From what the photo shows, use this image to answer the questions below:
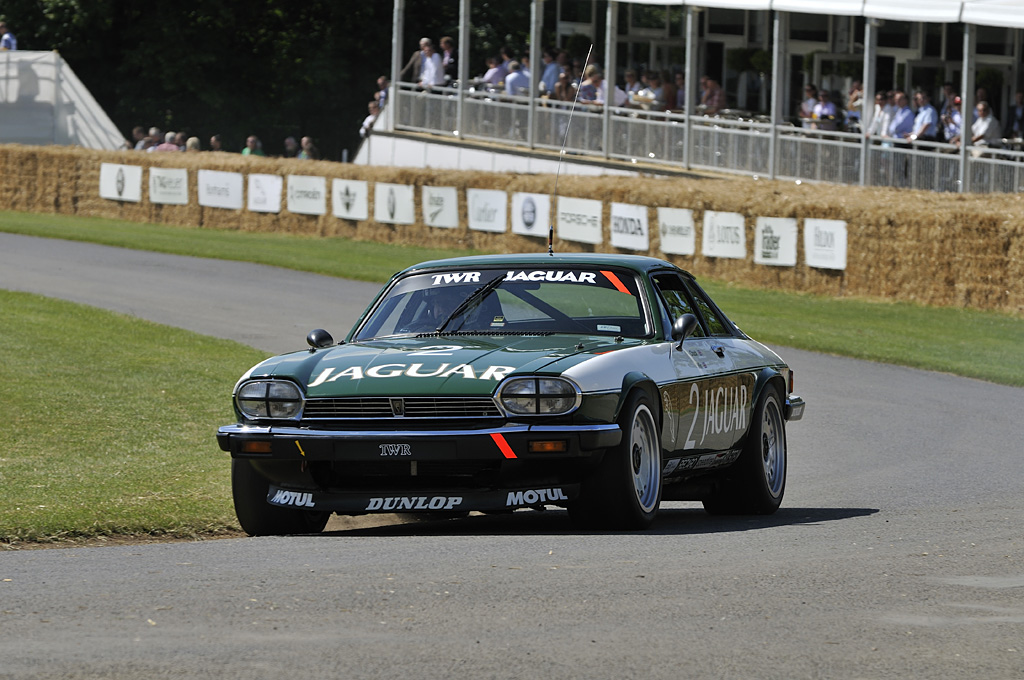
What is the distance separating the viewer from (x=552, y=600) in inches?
228

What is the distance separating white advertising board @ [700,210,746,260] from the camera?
87.2 ft

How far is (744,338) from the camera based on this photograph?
976 centimetres

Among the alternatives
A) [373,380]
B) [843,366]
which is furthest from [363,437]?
[843,366]

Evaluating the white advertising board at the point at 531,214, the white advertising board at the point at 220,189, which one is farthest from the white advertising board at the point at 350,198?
the white advertising board at the point at 531,214

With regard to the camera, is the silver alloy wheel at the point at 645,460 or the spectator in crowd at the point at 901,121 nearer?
the silver alloy wheel at the point at 645,460

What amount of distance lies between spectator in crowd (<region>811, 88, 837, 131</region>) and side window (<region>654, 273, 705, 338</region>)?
23.9 m

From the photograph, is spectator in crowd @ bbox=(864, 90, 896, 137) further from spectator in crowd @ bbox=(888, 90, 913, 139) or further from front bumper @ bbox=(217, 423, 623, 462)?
front bumper @ bbox=(217, 423, 623, 462)

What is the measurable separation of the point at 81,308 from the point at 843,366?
344 inches

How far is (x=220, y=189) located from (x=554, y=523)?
28.0m

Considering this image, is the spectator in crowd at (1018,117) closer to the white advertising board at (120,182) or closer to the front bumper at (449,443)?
the white advertising board at (120,182)

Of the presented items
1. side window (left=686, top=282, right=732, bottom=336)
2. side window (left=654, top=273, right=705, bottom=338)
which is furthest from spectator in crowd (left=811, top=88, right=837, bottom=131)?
side window (left=654, top=273, right=705, bottom=338)

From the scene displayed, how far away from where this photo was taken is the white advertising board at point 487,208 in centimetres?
3033

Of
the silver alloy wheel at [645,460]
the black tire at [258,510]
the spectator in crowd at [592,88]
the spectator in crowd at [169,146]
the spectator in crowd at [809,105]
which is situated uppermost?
the spectator in crowd at [592,88]

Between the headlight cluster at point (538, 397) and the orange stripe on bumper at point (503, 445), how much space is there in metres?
0.13
